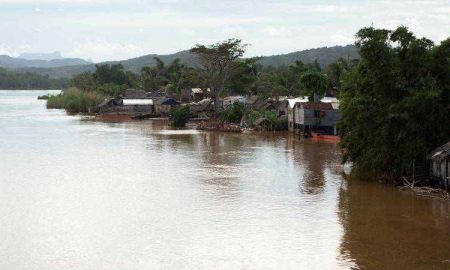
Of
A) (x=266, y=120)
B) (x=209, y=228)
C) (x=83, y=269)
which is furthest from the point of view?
(x=266, y=120)

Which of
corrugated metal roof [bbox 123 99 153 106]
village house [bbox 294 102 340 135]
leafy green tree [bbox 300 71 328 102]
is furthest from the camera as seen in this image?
corrugated metal roof [bbox 123 99 153 106]

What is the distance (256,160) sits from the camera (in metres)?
46.8

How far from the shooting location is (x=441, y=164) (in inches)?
1232

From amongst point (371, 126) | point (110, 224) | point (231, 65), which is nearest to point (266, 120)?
point (231, 65)

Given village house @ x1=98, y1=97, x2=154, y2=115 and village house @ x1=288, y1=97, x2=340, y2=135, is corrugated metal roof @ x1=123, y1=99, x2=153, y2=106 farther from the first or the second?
village house @ x1=288, y1=97, x2=340, y2=135

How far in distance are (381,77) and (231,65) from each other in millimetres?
55001

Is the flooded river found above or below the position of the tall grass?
below

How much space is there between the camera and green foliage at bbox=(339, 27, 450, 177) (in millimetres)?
32469

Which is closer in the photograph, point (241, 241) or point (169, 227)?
point (241, 241)

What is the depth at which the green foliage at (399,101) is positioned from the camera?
32.5 meters

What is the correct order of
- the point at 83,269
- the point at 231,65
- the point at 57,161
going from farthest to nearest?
the point at 231,65 < the point at 57,161 < the point at 83,269

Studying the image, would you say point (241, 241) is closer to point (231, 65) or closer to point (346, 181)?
point (346, 181)

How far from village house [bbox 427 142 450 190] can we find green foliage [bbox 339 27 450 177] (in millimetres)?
856

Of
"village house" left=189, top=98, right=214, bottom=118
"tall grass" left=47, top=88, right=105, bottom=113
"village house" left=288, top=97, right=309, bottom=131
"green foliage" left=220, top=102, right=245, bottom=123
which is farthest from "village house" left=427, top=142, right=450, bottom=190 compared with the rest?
"tall grass" left=47, top=88, right=105, bottom=113
